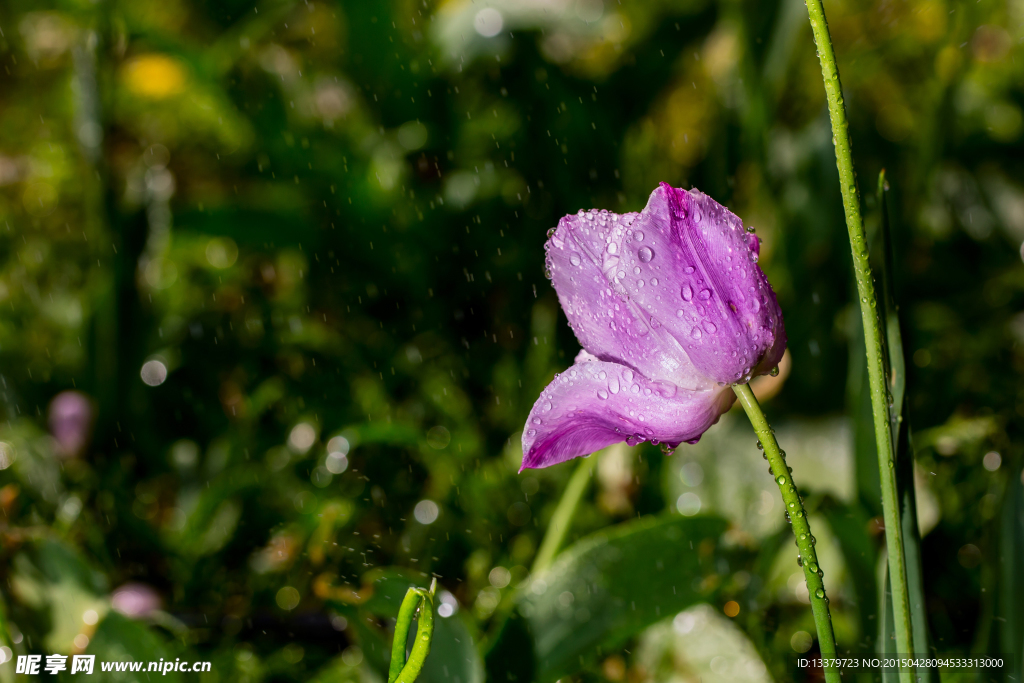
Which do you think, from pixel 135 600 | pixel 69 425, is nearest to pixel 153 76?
pixel 69 425

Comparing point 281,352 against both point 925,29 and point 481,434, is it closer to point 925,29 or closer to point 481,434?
point 481,434

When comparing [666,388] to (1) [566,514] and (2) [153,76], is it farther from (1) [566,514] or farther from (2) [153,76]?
(2) [153,76]

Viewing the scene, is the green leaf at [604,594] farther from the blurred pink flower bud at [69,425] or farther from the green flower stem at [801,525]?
the blurred pink flower bud at [69,425]

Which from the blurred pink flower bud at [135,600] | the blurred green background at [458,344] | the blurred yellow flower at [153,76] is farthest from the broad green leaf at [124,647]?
the blurred yellow flower at [153,76]

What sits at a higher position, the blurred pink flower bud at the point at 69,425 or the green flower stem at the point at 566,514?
the blurred pink flower bud at the point at 69,425

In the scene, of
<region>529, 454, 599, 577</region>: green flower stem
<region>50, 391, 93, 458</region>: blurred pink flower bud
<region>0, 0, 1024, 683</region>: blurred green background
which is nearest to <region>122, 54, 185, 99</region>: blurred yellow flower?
<region>0, 0, 1024, 683</region>: blurred green background

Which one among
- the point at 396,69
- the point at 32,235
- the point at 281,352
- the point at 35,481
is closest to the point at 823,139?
the point at 396,69

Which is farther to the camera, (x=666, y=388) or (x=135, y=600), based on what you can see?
(x=135, y=600)
